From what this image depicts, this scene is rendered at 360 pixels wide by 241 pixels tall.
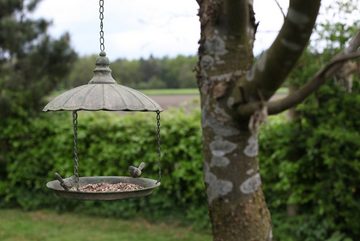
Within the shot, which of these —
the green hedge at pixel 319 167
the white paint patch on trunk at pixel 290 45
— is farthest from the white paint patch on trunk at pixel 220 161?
the green hedge at pixel 319 167

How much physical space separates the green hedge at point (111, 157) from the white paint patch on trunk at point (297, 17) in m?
4.84

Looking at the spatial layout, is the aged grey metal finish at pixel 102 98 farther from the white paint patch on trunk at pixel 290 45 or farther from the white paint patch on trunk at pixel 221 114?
the white paint patch on trunk at pixel 290 45

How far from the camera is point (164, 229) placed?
6238mm

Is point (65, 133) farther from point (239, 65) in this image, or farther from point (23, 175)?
point (239, 65)

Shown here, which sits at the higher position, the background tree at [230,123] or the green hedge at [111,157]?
the background tree at [230,123]

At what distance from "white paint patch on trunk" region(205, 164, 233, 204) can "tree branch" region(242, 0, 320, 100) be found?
1.04ft

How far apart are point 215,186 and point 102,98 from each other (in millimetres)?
982

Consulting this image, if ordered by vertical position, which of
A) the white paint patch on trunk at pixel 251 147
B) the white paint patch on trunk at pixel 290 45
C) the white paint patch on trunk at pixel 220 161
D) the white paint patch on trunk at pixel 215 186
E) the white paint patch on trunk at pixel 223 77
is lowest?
the white paint patch on trunk at pixel 215 186

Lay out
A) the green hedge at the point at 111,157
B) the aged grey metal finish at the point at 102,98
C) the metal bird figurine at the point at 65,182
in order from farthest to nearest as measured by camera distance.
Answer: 1. the green hedge at the point at 111,157
2. the metal bird figurine at the point at 65,182
3. the aged grey metal finish at the point at 102,98

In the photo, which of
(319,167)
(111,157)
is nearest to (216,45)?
(319,167)

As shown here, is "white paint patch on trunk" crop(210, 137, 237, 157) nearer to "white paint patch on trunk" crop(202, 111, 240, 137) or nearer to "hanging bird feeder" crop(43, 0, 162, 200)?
"white paint patch on trunk" crop(202, 111, 240, 137)

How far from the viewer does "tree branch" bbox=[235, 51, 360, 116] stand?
129 centimetres

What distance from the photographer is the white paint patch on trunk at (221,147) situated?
165 centimetres

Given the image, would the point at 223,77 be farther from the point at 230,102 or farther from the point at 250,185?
the point at 250,185
